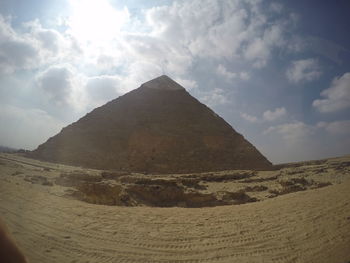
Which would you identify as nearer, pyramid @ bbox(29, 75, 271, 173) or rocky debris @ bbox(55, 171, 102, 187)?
rocky debris @ bbox(55, 171, 102, 187)

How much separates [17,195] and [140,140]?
33.5 meters

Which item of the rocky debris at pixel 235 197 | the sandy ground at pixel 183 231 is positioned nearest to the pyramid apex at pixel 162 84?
the rocky debris at pixel 235 197

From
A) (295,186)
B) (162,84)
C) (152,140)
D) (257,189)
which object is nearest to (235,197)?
(257,189)

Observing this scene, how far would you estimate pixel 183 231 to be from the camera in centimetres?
577

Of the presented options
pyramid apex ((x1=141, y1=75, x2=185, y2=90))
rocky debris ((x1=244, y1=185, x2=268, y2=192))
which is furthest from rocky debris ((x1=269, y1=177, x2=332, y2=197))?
pyramid apex ((x1=141, y1=75, x2=185, y2=90))

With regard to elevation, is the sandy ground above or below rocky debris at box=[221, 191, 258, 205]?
above

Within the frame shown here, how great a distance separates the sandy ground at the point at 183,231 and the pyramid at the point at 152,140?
27.6 metres

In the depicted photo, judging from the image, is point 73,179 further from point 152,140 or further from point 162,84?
point 162,84

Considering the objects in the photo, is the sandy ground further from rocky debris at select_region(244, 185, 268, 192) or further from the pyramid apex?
the pyramid apex

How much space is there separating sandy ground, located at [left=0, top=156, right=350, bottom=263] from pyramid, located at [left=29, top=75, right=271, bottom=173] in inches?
1086

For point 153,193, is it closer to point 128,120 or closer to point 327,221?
point 327,221

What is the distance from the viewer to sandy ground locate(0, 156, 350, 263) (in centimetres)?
467

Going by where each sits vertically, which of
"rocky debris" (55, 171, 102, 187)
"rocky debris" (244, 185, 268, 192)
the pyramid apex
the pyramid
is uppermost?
the pyramid apex

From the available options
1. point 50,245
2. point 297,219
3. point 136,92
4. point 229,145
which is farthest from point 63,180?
point 136,92
